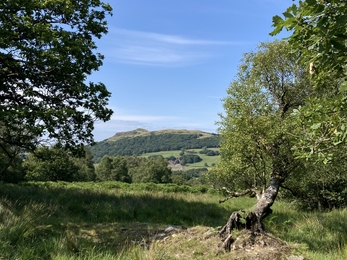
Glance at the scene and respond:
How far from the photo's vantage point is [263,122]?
9.86m

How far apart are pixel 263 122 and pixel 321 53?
644 cm

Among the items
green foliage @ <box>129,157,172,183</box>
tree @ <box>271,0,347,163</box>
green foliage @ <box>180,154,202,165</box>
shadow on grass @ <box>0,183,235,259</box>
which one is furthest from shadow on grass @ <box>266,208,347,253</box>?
green foliage @ <box>180,154,202,165</box>

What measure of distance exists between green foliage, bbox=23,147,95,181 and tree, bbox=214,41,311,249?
6604 millimetres

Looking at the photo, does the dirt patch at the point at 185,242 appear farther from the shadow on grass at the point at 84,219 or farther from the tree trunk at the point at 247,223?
the tree trunk at the point at 247,223

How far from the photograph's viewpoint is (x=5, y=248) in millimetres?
4680

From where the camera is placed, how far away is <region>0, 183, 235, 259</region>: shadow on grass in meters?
5.58

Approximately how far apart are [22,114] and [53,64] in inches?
84.7

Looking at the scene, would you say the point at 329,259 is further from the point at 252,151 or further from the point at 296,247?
the point at 252,151

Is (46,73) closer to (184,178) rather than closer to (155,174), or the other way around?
(155,174)

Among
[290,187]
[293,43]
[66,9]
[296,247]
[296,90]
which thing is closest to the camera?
[293,43]

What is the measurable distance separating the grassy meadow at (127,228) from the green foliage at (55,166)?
5.26 feet

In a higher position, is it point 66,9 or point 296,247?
point 66,9

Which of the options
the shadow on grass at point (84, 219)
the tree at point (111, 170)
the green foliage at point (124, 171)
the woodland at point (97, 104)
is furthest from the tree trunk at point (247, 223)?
the tree at point (111, 170)

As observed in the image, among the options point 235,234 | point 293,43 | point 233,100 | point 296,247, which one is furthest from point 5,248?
point 233,100
